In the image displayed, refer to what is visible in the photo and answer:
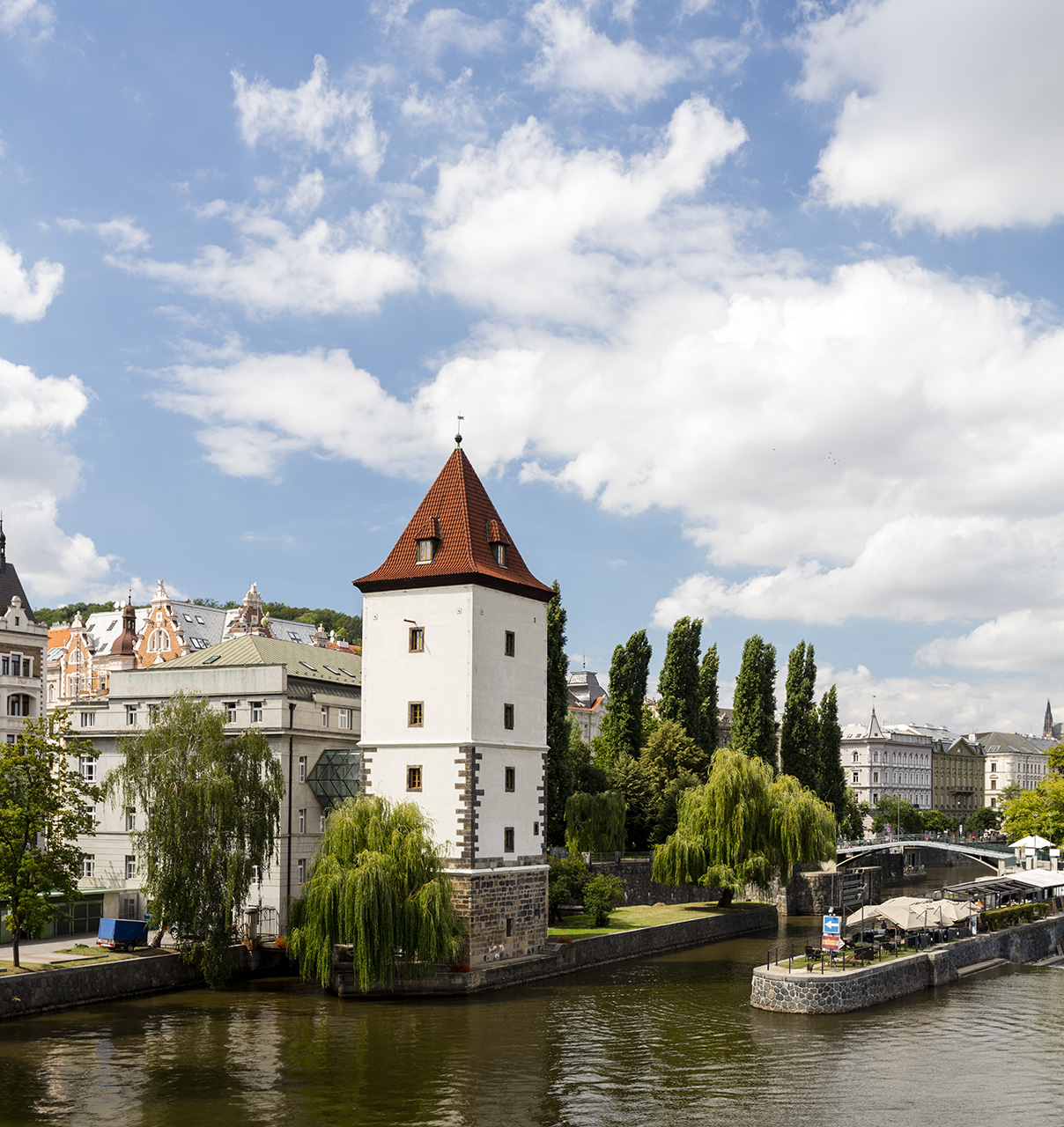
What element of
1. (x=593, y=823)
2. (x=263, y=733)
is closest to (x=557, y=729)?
(x=593, y=823)

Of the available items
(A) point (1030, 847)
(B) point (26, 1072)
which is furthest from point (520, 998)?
(A) point (1030, 847)

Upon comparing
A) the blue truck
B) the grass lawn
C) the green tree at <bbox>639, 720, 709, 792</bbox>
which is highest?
the green tree at <bbox>639, 720, 709, 792</bbox>

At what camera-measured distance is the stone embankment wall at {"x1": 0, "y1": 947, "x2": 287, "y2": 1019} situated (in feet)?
121

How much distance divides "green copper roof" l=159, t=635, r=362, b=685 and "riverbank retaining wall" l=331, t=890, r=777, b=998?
53.2 feet

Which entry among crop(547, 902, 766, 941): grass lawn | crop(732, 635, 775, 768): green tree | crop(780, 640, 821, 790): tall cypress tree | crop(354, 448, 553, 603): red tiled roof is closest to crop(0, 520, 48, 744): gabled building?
crop(354, 448, 553, 603): red tiled roof

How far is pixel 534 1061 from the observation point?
3231cm

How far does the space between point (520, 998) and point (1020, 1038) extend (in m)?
15.8

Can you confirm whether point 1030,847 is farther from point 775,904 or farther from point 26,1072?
point 26,1072

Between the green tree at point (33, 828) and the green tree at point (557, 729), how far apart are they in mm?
29807

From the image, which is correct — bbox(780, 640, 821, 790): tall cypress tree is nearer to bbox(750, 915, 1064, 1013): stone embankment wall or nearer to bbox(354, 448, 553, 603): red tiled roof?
bbox(750, 915, 1064, 1013): stone embankment wall

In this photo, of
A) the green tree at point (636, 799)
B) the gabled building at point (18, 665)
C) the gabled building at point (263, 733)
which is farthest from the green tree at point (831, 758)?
the gabled building at point (18, 665)

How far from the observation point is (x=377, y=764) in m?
46.4

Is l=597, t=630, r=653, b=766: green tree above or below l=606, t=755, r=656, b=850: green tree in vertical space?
above

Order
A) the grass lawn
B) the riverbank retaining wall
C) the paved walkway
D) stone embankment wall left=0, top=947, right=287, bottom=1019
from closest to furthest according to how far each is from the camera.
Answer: stone embankment wall left=0, top=947, right=287, bottom=1019, the paved walkway, the riverbank retaining wall, the grass lawn
